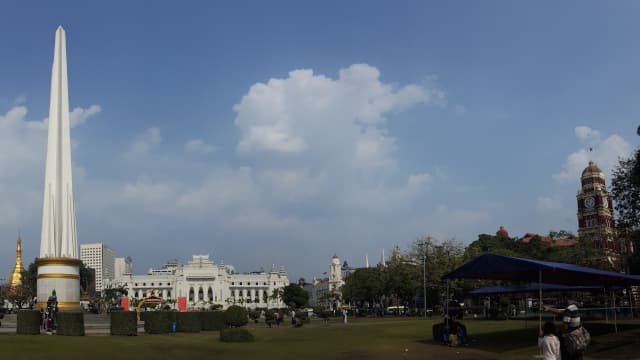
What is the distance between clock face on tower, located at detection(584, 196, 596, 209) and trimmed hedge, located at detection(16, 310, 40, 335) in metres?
98.7

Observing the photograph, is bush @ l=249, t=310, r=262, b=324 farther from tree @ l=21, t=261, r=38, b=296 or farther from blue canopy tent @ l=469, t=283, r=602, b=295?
tree @ l=21, t=261, r=38, b=296

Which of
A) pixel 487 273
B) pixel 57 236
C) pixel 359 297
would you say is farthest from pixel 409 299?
pixel 487 273

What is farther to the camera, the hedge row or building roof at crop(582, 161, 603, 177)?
building roof at crop(582, 161, 603, 177)

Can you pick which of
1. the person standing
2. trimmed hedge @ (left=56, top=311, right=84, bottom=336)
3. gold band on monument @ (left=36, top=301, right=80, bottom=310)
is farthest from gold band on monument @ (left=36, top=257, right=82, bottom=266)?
the person standing

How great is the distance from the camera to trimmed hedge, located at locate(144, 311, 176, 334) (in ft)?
113

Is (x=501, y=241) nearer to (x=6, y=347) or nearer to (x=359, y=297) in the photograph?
(x=359, y=297)

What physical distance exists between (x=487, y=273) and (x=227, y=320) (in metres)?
20.7

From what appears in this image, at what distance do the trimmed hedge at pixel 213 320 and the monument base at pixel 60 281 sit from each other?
21.8m

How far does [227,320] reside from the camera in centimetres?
4138

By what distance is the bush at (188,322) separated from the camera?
3712 cm

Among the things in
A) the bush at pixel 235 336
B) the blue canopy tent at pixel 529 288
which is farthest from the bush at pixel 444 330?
the blue canopy tent at pixel 529 288

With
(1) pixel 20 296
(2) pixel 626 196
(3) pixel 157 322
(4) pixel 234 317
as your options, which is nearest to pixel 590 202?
(2) pixel 626 196

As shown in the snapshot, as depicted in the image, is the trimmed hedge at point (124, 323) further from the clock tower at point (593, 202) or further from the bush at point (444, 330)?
the clock tower at point (593, 202)

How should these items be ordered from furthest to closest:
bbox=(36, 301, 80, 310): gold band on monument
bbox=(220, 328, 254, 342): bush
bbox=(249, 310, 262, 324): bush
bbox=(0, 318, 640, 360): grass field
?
bbox=(249, 310, 262, 324): bush, bbox=(36, 301, 80, 310): gold band on monument, bbox=(220, 328, 254, 342): bush, bbox=(0, 318, 640, 360): grass field
